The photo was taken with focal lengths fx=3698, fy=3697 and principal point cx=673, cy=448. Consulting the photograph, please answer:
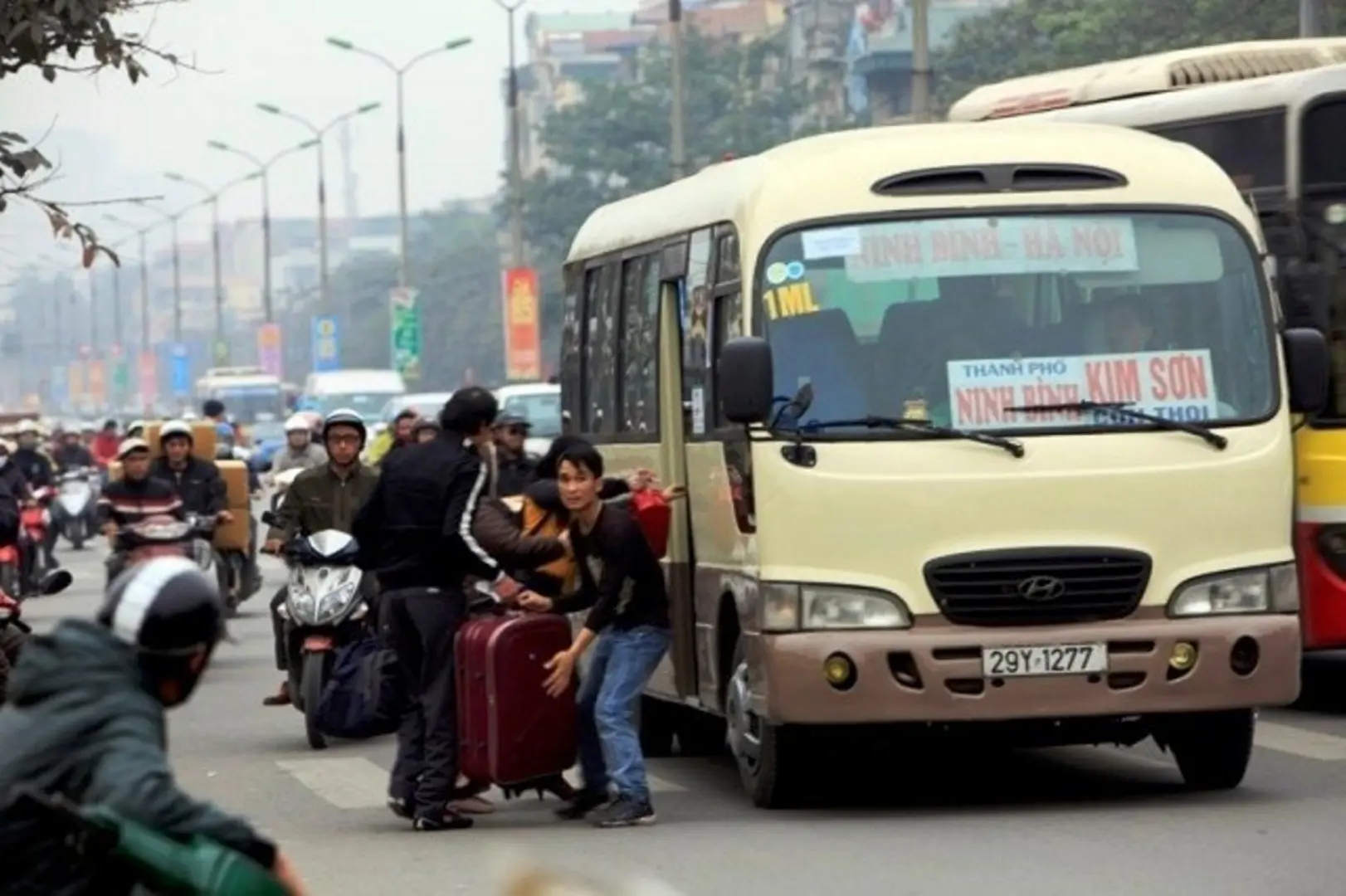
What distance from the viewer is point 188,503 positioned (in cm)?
2264

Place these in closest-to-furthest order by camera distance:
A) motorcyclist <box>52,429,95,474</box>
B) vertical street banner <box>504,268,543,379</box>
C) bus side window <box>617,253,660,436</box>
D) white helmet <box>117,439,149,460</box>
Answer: bus side window <box>617,253,660,436</box>
white helmet <box>117,439,149,460</box>
motorcyclist <box>52,429,95,474</box>
vertical street banner <box>504,268,543,379</box>

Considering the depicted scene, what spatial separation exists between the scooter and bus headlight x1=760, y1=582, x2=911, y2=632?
4.30m

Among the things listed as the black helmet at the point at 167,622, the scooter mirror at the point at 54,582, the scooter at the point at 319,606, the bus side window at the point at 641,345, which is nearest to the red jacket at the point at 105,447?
the scooter at the point at 319,606

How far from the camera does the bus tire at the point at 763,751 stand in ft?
44.5

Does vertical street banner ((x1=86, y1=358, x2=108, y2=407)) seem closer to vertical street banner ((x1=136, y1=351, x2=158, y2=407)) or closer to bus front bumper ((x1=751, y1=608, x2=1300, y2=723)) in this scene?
vertical street banner ((x1=136, y1=351, x2=158, y2=407))

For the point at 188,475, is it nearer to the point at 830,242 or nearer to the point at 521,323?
the point at 830,242

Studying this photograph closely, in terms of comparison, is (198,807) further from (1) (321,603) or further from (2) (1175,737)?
(1) (321,603)

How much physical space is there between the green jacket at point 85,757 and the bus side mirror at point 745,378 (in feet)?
24.3

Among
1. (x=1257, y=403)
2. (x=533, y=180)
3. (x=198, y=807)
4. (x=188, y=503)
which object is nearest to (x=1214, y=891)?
(x=1257, y=403)

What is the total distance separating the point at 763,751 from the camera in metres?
13.6

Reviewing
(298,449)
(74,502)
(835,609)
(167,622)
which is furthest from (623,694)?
(74,502)

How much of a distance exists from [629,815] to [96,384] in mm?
157140

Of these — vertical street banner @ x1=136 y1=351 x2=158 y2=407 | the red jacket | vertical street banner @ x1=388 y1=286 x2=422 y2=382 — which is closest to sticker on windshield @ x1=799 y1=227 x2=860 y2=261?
the red jacket

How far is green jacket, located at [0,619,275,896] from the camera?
535 centimetres
